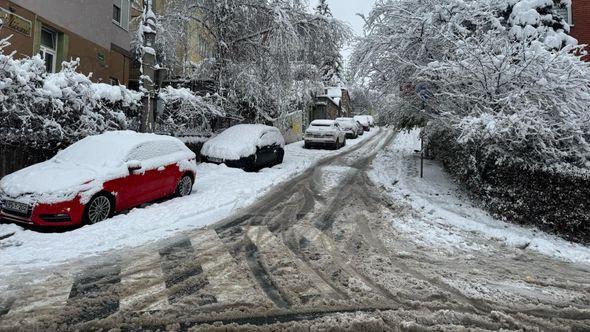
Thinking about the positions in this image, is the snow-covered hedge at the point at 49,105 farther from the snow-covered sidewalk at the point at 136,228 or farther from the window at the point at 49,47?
the window at the point at 49,47

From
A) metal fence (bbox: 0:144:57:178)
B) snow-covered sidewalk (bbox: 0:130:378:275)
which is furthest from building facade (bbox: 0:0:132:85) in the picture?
snow-covered sidewalk (bbox: 0:130:378:275)

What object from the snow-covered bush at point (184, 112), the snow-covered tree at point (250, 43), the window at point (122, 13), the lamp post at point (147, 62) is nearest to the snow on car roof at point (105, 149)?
the lamp post at point (147, 62)

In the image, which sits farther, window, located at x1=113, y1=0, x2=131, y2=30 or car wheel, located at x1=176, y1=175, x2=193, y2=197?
window, located at x1=113, y1=0, x2=131, y2=30

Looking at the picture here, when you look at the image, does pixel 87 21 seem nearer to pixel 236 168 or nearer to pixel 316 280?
pixel 236 168

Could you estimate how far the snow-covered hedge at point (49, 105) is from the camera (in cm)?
799

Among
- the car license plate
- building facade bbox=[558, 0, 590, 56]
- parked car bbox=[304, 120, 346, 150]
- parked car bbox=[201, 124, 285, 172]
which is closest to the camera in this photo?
the car license plate

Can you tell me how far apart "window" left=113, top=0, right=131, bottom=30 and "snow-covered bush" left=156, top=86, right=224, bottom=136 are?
7476 millimetres

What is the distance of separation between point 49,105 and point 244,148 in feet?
18.9

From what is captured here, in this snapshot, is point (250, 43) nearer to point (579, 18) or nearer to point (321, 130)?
point (321, 130)

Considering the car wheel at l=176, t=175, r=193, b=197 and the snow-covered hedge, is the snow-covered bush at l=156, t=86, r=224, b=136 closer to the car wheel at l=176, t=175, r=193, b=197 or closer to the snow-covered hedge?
the snow-covered hedge

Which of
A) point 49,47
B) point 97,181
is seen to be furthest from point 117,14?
point 97,181

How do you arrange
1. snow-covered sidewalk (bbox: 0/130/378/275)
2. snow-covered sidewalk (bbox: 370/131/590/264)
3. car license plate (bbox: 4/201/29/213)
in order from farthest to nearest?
snow-covered sidewalk (bbox: 370/131/590/264), car license plate (bbox: 4/201/29/213), snow-covered sidewalk (bbox: 0/130/378/275)

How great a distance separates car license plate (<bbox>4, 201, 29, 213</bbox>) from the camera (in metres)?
6.54

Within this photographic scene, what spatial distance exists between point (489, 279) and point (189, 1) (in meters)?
14.8
